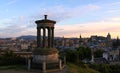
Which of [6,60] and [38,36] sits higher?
[38,36]

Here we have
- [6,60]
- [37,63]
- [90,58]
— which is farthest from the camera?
[90,58]

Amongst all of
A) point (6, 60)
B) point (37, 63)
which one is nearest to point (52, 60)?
point (37, 63)

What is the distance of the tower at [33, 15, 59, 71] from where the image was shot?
23.0 m

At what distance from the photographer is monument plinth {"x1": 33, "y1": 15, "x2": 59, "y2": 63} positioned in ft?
75.7

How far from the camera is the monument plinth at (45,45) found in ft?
75.7

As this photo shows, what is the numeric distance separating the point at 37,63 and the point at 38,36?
274cm

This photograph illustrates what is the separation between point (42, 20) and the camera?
2370cm

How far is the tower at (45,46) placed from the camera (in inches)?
907

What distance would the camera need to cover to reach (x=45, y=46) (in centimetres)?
2370

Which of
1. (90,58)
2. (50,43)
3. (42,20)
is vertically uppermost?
(42,20)

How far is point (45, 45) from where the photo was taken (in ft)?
77.9

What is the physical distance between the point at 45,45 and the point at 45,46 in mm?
95

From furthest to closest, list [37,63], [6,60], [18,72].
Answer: [6,60]
[37,63]
[18,72]

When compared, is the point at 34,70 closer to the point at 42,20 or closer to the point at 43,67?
the point at 43,67
